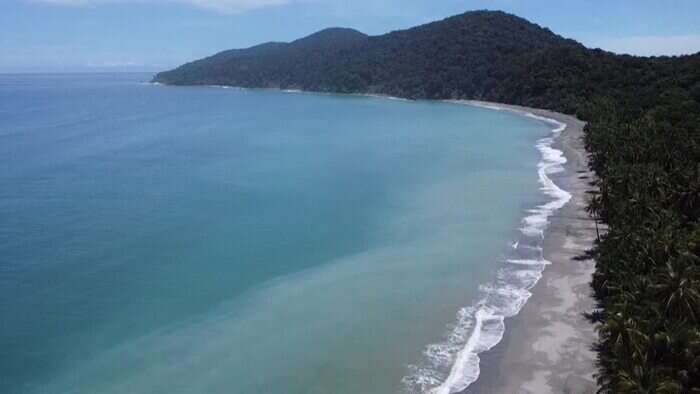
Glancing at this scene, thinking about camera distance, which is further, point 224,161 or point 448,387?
point 224,161

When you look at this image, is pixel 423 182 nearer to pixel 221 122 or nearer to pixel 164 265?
pixel 164 265

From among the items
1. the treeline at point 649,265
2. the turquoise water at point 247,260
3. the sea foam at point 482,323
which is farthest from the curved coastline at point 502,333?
the treeline at point 649,265

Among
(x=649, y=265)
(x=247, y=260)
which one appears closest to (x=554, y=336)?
(x=649, y=265)

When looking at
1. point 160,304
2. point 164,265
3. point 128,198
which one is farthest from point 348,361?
point 128,198

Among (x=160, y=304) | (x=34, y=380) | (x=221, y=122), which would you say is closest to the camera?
(x=34, y=380)

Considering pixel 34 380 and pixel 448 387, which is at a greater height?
pixel 448 387

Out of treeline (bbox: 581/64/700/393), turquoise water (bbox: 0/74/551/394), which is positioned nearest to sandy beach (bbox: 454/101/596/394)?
treeline (bbox: 581/64/700/393)

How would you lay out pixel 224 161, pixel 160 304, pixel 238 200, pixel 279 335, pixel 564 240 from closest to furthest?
1. pixel 279 335
2. pixel 160 304
3. pixel 564 240
4. pixel 238 200
5. pixel 224 161
